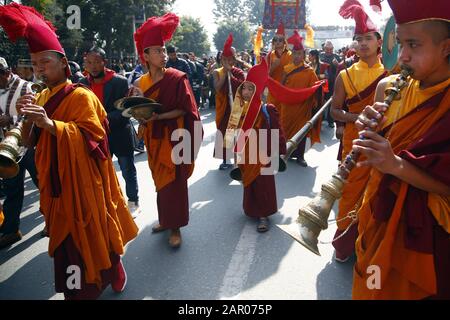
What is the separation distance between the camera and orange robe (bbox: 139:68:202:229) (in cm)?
366

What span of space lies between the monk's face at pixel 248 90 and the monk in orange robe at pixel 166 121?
61 centimetres

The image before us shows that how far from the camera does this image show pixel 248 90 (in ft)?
13.3

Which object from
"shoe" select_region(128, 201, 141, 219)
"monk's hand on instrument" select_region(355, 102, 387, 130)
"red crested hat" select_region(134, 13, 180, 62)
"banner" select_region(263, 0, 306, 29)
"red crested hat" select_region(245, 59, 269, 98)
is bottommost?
"shoe" select_region(128, 201, 141, 219)

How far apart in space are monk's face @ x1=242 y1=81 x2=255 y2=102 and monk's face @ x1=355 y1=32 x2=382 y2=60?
43.2 inches

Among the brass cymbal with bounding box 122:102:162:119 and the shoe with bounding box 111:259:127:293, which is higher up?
the brass cymbal with bounding box 122:102:162:119

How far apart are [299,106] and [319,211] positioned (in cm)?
535

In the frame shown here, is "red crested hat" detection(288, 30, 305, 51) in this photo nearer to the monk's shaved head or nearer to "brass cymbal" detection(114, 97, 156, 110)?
"brass cymbal" detection(114, 97, 156, 110)

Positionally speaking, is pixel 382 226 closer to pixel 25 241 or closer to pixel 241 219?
pixel 241 219

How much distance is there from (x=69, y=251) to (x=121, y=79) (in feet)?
7.61

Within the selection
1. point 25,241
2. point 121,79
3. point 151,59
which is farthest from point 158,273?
point 121,79

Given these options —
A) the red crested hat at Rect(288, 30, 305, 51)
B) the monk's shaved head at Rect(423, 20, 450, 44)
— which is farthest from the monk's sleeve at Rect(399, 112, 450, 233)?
the red crested hat at Rect(288, 30, 305, 51)

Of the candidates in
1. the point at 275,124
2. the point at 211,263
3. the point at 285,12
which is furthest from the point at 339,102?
the point at 285,12

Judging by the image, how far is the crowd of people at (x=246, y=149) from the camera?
1534 millimetres

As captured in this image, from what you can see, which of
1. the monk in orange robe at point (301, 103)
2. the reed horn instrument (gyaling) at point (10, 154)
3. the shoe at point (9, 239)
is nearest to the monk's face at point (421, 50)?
the reed horn instrument (gyaling) at point (10, 154)
